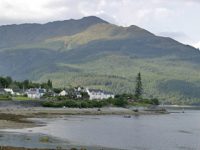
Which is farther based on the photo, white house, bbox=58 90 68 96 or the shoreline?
white house, bbox=58 90 68 96

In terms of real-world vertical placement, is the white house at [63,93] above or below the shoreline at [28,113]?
A: above

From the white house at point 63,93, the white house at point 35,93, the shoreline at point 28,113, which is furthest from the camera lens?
the white house at point 63,93

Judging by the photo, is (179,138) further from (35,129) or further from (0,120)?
(0,120)

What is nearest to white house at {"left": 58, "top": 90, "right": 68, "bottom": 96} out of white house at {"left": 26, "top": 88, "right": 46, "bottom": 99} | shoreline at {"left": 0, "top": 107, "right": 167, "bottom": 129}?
white house at {"left": 26, "top": 88, "right": 46, "bottom": 99}

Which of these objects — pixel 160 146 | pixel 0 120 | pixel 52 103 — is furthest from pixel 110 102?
pixel 160 146

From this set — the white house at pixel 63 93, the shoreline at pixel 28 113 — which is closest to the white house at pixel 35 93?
the white house at pixel 63 93

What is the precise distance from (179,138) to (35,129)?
2201 centimetres

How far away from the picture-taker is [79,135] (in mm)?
75875

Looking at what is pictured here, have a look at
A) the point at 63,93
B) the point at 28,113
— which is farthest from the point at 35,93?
the point at 28,113

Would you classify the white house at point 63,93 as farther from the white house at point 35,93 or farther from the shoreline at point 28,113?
the shoreline at point 28,113

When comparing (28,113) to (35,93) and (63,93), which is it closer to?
(35,93)

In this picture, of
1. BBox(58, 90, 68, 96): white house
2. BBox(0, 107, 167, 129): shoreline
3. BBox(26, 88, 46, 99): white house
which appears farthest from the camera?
BBox(58, 90, 68, 96): white house

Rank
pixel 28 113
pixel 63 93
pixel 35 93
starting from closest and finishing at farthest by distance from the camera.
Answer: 1. pixel 28 113
2. pixel 35 93
3. pixel 63 93

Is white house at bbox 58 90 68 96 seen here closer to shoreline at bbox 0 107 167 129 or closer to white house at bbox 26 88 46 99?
white house at bbox 26 88 46 99
